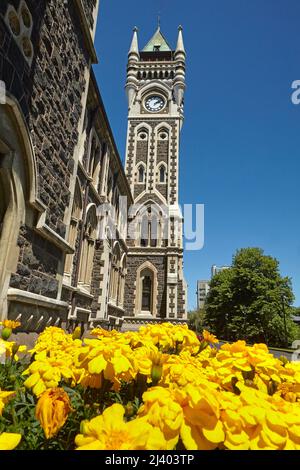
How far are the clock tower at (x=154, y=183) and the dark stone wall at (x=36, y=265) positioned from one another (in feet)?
58.3

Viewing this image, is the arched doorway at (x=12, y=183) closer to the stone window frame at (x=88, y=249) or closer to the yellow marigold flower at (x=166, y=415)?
the yellow marigold flower at (x=166, y=415)

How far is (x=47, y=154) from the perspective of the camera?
5.96 metres

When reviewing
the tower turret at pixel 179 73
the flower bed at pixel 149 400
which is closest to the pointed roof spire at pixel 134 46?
the tower turret at pixel 179 73

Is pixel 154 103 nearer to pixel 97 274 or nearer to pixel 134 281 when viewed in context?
pixel 134 281

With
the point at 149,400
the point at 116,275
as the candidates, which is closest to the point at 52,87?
the point at 149,400

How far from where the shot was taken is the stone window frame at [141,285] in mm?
24016

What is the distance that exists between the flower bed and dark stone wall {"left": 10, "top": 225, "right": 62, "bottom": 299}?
3.26 m

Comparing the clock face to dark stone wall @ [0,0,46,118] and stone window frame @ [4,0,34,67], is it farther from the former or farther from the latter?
stone window frame @ [4,0,34,67]

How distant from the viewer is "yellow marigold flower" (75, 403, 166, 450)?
0.83 metres

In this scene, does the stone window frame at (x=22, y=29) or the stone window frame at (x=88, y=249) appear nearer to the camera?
the stone window frame at (x=22, y=29)

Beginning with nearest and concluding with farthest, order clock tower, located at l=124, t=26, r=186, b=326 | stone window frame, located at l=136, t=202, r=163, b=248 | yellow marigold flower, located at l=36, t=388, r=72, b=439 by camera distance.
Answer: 1. yellow marigold flower, located at l=36, t=388, r=72, b=439
2. clock tower, located at l=124, t=26, r=186, b=326
3. stone window frame, located at l=136, t=202, r=163, b=248

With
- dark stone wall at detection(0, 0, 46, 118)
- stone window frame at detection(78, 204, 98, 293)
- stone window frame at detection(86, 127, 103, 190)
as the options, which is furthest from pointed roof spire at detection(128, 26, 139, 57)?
dark stone wall at detection(0, 0, 46, 118)

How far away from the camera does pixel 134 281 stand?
80.7 feet

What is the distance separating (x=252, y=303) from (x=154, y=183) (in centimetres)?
1657
